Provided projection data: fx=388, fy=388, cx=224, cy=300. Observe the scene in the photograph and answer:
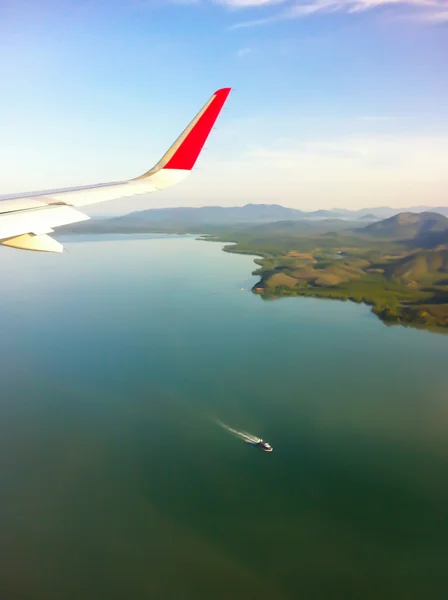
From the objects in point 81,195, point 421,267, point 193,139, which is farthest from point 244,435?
point 421,267

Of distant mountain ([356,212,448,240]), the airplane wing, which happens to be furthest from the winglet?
distant mountain ([356,212,448,240])

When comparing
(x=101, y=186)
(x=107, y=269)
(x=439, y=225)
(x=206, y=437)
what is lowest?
(x=206, y=437)

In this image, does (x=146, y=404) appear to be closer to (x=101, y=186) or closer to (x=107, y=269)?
(x=101, y=186)

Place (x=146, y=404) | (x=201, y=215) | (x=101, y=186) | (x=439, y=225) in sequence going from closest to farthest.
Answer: (x=101, y=186) → (x=146, y=404) → (x=439, y=225) → (x=201, y=215)

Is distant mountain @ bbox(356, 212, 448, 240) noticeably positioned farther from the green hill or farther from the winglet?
the winglet

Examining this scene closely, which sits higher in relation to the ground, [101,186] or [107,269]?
[101,186]

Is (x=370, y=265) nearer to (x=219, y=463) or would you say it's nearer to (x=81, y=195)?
(x=219, y=463)

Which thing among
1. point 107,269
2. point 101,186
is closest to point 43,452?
point 101,186

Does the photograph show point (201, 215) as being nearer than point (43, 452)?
No
